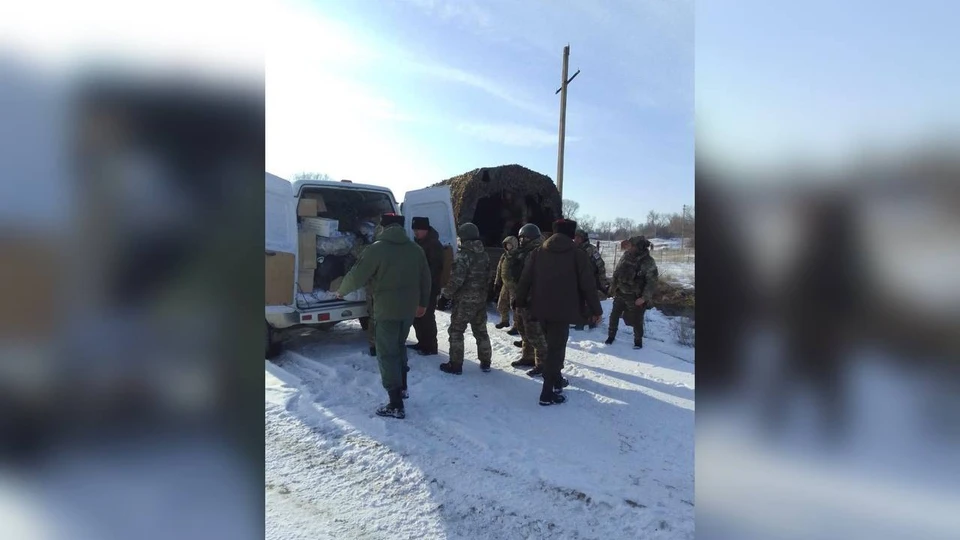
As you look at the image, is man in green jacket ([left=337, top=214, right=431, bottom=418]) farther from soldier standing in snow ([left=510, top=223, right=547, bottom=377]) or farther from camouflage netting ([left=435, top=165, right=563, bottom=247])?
camouflage netting ([left=435, top=165, right=563, bottom=247])

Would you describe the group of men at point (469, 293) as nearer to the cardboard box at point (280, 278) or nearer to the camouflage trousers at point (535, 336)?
the camouflage trousers at point (535, 336)

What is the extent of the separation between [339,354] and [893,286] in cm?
559

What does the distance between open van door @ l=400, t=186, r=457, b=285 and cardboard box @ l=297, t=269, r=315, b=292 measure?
4.54 feet

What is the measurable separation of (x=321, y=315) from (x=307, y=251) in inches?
33.4

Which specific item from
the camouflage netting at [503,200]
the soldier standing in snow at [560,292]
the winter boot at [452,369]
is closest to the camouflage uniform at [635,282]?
the soldier standing in snow at [560,292]

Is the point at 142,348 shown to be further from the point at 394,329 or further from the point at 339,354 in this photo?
the point at 339,354

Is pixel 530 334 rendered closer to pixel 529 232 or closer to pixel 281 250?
pixel 529 232

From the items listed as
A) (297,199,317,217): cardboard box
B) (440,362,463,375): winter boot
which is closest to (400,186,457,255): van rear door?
(297,199,317,217): cardboard box

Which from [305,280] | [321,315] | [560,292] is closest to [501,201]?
[305,280]

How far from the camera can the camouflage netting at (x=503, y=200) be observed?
28.8 feet

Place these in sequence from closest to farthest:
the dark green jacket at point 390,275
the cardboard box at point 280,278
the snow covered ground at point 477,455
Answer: the snow covered ground at point 477,455, the dark green jacket at point 390,275, the cardboard box at point 280,278

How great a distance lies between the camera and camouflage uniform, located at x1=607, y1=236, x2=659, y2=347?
6.11 meters

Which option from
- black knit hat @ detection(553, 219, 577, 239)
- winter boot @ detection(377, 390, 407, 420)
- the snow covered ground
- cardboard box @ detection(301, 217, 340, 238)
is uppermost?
cardboard box @ detection(301, 217, 340, 238)

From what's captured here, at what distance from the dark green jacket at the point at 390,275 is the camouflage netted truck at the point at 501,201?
4.34 meters
